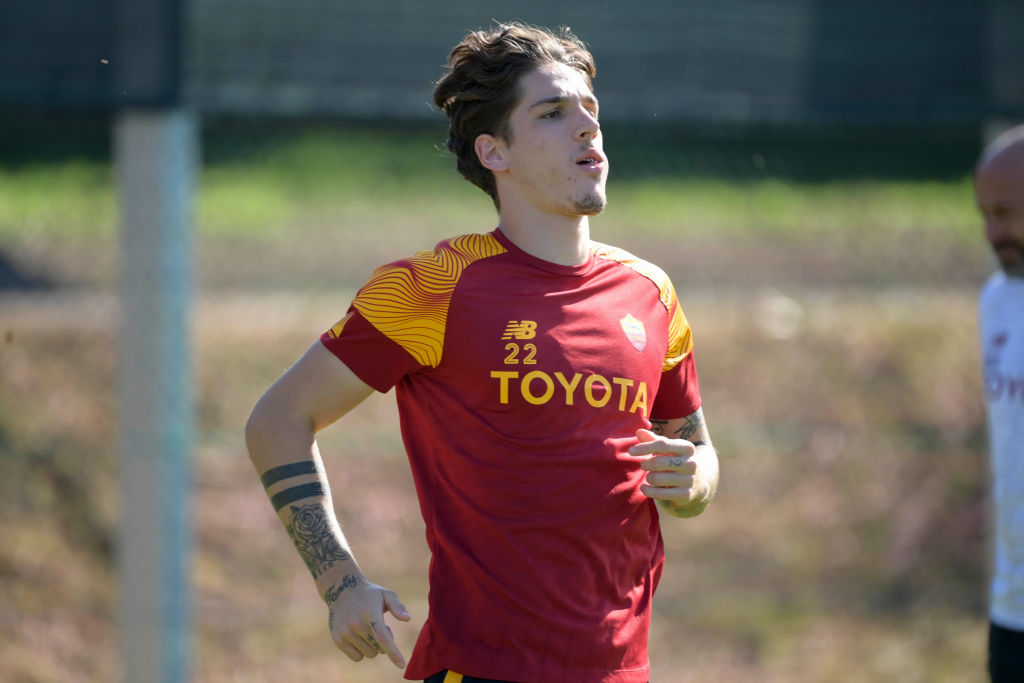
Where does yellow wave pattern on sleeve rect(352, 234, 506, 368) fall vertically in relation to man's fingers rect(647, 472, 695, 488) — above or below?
above

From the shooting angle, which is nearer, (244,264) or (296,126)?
(296,126)

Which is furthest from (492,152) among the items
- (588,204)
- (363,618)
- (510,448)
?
(363,618)

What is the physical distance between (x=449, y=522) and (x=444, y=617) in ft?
0.63

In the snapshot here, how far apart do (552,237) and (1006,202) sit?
153 cm

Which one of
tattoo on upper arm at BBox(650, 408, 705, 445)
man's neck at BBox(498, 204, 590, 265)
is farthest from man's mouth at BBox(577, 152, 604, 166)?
tattoo on upper arm at BBox(650, 408, 705, 445)

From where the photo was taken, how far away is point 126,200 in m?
4.21

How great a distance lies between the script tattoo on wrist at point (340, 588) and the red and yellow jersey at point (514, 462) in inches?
8.1

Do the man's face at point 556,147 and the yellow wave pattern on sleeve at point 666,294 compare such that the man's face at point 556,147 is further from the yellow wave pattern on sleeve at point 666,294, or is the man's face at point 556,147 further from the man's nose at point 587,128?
the yellow wave pattern on sleeve at point 666,294

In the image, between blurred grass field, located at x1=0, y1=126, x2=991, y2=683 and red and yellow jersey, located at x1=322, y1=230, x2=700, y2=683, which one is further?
blurred grass field, located at x1=0, y1=126, x2=991, y2=683

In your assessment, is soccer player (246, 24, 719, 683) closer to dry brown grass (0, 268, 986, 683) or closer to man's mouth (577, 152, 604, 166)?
man's mouth (577, 152, 604, 166)

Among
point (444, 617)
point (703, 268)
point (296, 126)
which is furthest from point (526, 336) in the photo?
point (703, 268)

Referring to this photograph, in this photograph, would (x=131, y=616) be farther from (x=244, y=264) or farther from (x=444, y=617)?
(x=244, y=264)

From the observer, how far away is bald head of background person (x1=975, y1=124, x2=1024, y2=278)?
318 cm

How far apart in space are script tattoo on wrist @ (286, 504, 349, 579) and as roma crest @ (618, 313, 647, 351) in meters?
0.73
